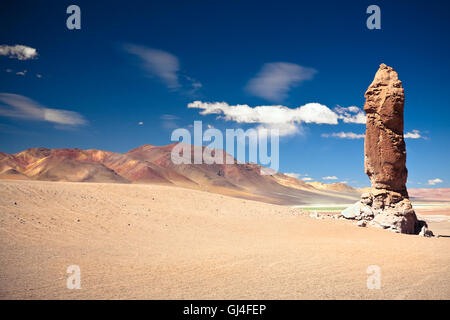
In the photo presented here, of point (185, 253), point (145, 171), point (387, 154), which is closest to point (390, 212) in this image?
point (387, 154)

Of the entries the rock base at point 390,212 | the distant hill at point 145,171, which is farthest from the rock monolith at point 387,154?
the distant hill at point 145,171

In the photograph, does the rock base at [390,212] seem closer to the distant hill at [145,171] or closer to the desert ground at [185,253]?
the desert ground at [185,253]

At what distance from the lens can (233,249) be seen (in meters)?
11.3

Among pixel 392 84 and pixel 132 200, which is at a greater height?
pixel 392 84

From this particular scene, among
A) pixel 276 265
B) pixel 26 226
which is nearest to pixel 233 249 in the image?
pixel 276 265

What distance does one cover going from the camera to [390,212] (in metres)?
16.5

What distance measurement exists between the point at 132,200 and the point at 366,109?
14.0 m

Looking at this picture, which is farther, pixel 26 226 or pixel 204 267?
pixel 26 226

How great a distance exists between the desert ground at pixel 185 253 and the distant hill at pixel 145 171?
277 ft

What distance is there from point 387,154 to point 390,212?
2.91 m

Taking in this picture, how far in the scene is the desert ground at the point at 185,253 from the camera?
21.6ft
